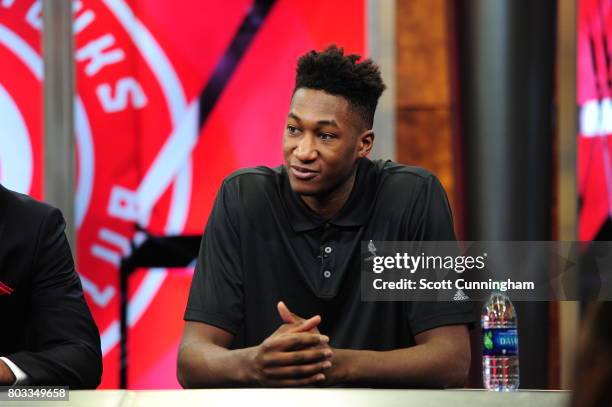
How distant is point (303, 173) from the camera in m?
2.12

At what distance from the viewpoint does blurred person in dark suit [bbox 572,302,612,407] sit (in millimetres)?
543

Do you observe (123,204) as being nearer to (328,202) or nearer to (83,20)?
(83,20)

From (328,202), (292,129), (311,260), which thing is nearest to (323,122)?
(292,129)

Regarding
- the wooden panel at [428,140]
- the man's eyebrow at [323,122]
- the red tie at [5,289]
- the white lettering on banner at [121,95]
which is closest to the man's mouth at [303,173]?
the man's eyebrow at [323,122]

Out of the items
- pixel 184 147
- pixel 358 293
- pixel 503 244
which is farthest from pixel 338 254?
pixel 184 147

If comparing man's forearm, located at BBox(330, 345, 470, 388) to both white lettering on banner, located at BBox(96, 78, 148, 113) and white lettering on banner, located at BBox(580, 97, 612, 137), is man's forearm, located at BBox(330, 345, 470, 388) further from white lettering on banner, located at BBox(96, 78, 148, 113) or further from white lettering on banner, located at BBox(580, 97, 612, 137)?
white lettering on banner, located at BBox(96, 78, 148, 113)

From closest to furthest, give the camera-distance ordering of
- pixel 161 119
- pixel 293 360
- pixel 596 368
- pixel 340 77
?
pixel 596 368
pixel 293 360
pixel 340 77
pixel 161 119

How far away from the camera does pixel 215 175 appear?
12.7ft

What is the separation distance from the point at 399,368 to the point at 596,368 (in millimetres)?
1290

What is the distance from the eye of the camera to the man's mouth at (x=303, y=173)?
212cm

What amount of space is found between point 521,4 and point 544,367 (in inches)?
54.4

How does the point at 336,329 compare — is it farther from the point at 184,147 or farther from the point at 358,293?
the point at 184,147

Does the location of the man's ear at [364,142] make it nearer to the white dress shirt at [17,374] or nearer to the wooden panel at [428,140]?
the white dress shirt at [17,374]

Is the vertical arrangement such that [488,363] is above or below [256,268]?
below
